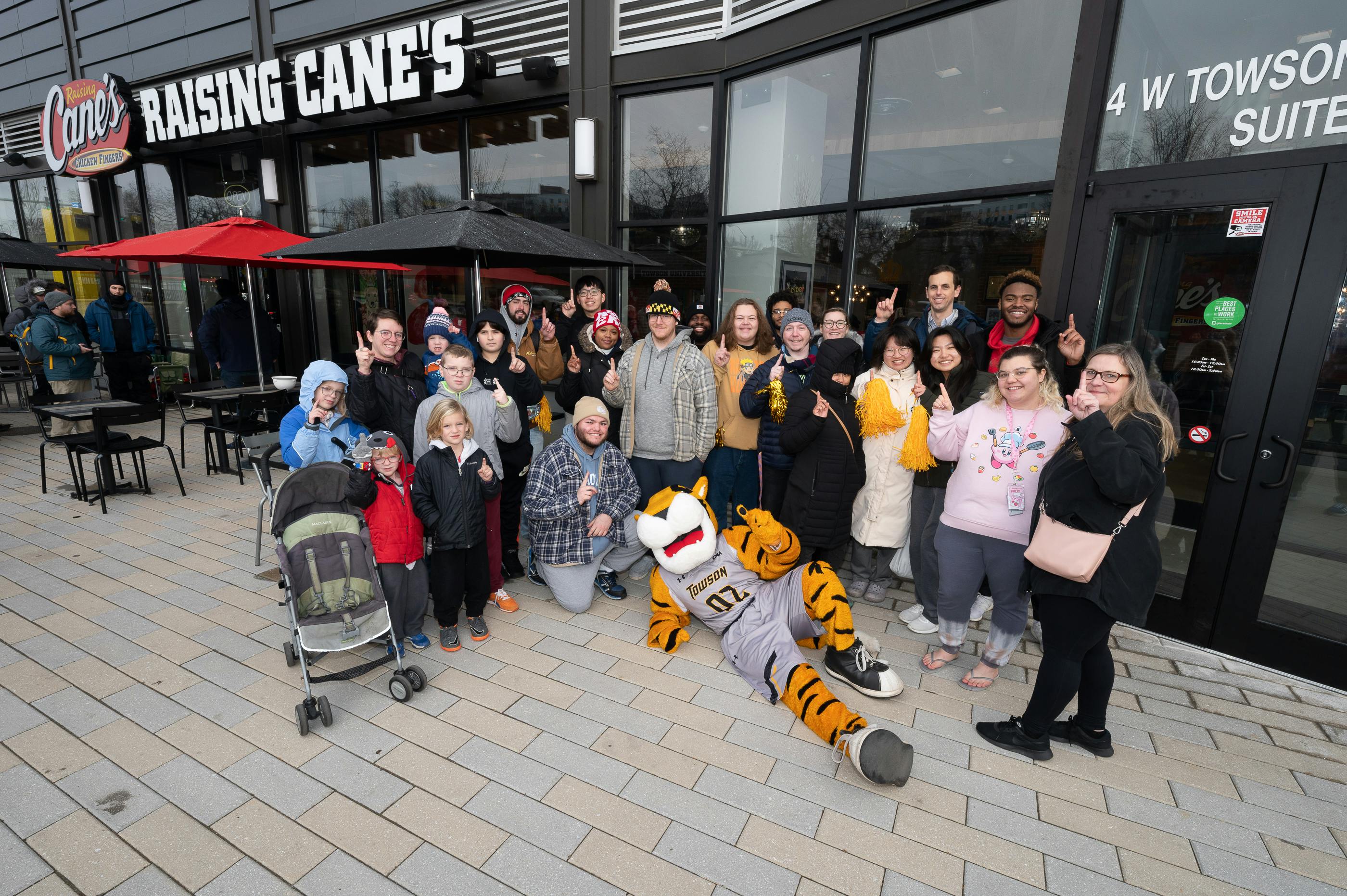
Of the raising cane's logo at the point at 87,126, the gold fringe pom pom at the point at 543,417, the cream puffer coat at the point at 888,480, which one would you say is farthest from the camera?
the raising cane's logo at the point at 87,126

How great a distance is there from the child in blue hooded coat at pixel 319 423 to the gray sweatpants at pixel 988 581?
387cm

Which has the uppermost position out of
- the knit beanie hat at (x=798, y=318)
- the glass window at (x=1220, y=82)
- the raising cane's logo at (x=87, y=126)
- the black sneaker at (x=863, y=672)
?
the raising cane's logo at (x=87, y=126)

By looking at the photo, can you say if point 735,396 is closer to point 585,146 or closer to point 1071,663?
point 1071,663

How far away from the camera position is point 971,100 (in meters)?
4.95

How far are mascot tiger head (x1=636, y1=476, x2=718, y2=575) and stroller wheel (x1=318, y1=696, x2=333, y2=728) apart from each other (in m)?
1.80

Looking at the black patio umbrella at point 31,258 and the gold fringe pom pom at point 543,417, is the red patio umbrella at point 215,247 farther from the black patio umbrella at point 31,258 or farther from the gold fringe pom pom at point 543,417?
the gold fringe pom pom at point 543,417

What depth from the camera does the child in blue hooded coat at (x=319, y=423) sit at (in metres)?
3.96

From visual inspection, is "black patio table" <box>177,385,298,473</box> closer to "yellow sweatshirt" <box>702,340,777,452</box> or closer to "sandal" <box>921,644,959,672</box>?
"yellow sweatshirt" <box>702,340,777,452</box>

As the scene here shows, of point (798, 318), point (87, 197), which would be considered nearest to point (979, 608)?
point (798, 318)

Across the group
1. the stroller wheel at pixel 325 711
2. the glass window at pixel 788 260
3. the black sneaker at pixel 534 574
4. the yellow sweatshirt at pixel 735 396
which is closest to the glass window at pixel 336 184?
the glass window at pixel 788 260

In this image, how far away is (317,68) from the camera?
8.02 m

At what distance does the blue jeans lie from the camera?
484 cm

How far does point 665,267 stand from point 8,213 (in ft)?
59.6

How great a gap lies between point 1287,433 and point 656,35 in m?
6.67
